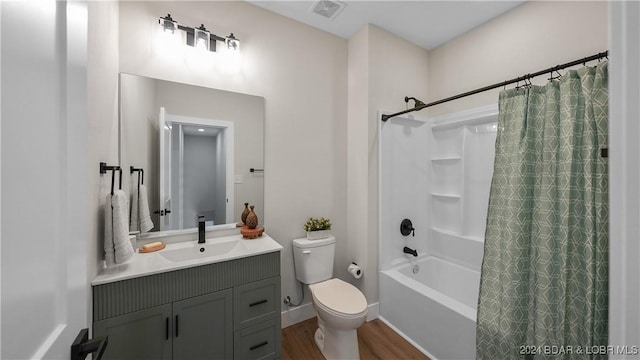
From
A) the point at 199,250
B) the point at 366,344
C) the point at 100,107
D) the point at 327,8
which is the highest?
the point at 327,8

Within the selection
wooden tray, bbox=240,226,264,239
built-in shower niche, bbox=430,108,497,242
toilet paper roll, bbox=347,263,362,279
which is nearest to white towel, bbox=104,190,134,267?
wooden tray, bbox=240,226,264,239

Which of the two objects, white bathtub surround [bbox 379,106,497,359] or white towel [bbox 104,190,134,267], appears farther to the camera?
white bathtub surround [bbox 379,106,497,359]

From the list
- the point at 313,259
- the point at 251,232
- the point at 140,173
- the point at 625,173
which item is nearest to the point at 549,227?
the point at 625,173

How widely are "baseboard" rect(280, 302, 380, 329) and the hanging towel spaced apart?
1302 millimetres

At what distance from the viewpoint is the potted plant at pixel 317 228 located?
2102 mm

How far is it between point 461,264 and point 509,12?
7.61 feet

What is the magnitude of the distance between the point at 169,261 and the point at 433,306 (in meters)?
1.81

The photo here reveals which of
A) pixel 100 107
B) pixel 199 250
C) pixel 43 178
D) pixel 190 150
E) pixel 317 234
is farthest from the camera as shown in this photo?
pixel 317 234

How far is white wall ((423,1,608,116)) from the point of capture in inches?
65.7

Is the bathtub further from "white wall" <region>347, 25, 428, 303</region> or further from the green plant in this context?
the green plant

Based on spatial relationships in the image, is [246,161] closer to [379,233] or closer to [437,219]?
[379,233]

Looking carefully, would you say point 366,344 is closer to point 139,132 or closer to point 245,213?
point 245,213

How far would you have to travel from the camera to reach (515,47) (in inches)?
80.3

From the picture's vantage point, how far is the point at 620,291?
560 mm
